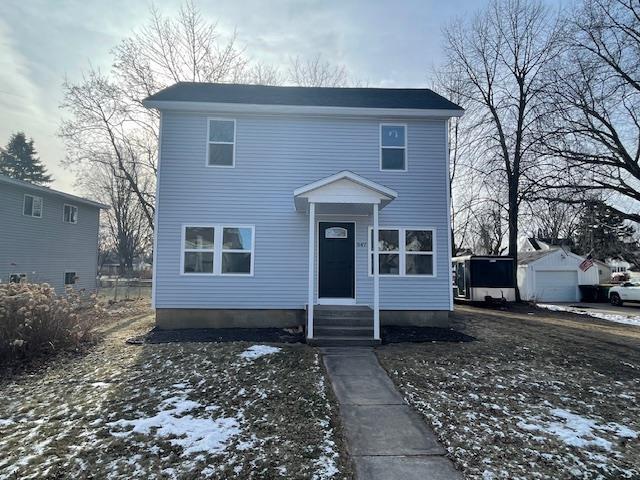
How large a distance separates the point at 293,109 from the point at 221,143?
2.11 metres

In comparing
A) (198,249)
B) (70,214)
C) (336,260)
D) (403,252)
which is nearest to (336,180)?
(336,260)

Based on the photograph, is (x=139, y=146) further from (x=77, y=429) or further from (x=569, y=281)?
(x=569, y=281)

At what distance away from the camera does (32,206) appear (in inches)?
624

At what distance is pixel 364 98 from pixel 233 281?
21.4 ft

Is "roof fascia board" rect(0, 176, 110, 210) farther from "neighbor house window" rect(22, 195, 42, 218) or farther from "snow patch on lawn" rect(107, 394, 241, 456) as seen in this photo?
"snow patch on lawn" rect(107, 394, 241, 456)

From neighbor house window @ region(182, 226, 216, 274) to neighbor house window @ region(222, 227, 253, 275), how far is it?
33 cm

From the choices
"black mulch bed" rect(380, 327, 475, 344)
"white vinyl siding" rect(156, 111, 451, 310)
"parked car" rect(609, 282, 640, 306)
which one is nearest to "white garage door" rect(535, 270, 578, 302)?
"parked car" rect(609, 282, 640, 306)

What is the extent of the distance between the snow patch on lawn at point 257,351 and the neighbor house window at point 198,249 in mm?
2974

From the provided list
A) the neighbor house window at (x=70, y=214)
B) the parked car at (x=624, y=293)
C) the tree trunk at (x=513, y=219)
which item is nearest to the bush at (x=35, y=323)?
the neighbor house window at (x=70, y=214)

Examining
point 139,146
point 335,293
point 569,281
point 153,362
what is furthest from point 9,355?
point 569,281

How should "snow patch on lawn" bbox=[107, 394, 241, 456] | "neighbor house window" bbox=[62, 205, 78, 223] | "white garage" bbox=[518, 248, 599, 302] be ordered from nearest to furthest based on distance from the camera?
"snow patch on lawn" bbox=[107, 394, 241, 456] → "neighbor house window" bbox=[62, 205, 78, 223] → "white garage" bbox=[518, 248, 599, 302]

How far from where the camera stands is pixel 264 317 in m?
9.55

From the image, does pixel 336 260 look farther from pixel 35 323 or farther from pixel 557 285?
pixel 557 285

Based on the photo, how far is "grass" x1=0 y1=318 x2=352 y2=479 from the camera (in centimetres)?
346
